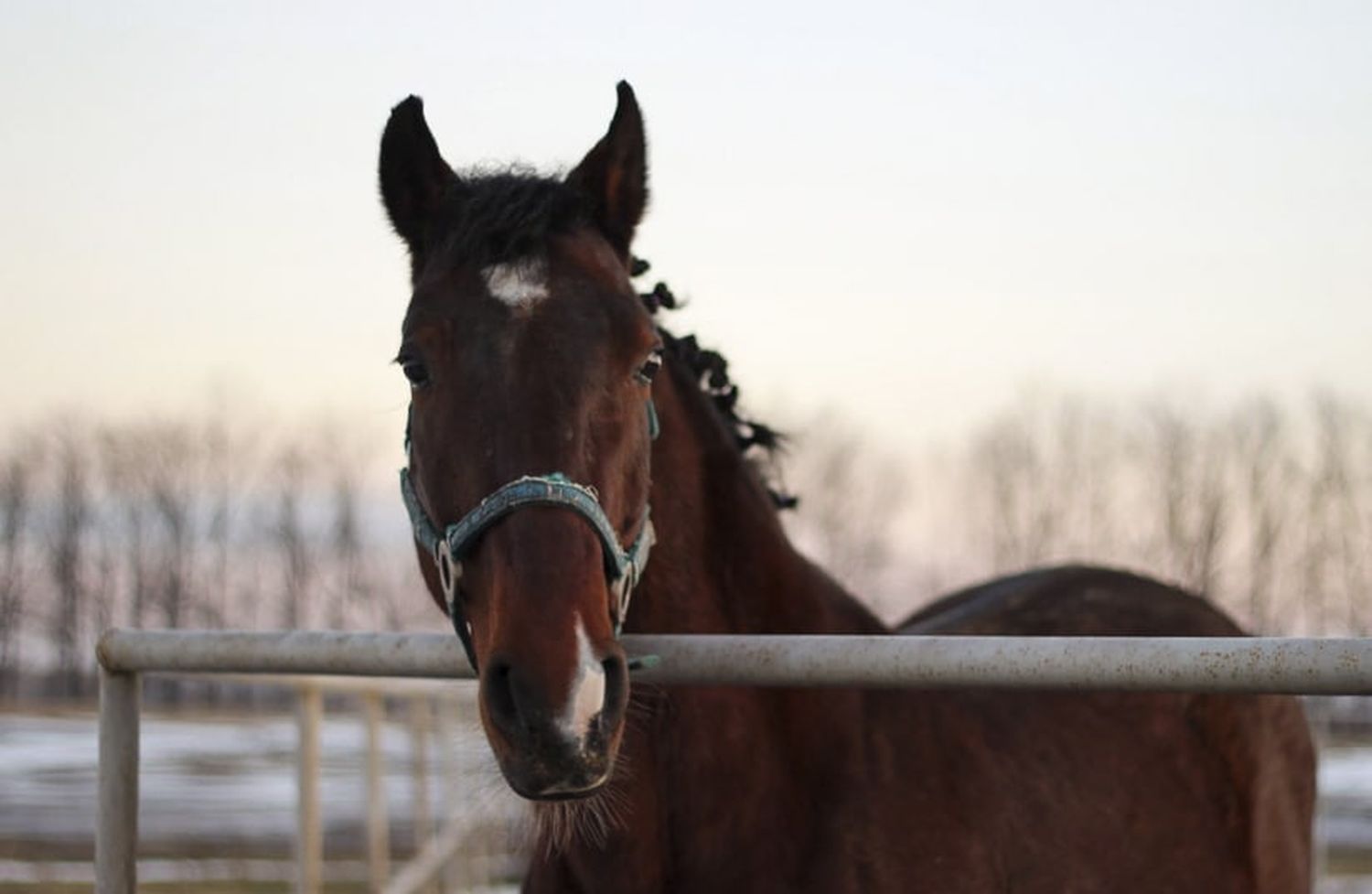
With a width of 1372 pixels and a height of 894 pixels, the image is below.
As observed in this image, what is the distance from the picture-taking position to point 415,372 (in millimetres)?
2488

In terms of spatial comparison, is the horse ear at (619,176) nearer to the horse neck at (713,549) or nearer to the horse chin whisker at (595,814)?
the horse neck at (713,549)

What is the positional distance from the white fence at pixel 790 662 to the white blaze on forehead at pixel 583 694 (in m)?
0.29

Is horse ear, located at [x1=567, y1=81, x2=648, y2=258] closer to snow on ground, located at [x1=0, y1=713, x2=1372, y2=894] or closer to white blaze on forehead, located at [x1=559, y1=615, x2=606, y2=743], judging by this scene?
→ white blaze on forehead, located at [x1=559, y1=615, x2=606, y2=743]

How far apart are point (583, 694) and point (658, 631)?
2.37 ft

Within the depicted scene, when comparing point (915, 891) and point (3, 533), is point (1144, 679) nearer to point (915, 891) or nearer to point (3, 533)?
point (915, 891)

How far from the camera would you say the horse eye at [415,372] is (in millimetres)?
2475

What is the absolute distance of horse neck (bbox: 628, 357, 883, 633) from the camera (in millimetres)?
2824

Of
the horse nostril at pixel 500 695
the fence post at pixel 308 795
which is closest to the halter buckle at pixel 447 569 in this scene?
the horse nostril at pixel 500 695

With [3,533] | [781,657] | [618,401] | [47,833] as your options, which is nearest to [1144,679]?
[781,657]

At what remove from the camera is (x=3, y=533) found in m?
47.5

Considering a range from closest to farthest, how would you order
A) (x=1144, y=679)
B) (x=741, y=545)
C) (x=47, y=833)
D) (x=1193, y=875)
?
(x=1144, y=679) < (x=741, y=545) < (x=1193, y=875) < (x=47, y=833)

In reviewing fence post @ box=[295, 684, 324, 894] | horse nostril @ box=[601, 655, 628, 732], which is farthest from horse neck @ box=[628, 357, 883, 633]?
fence post @ box=[295, 684, 324, 894]

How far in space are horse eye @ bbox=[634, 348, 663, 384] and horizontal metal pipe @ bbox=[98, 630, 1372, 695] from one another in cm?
43

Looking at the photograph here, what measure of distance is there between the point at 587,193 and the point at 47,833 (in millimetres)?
13371
